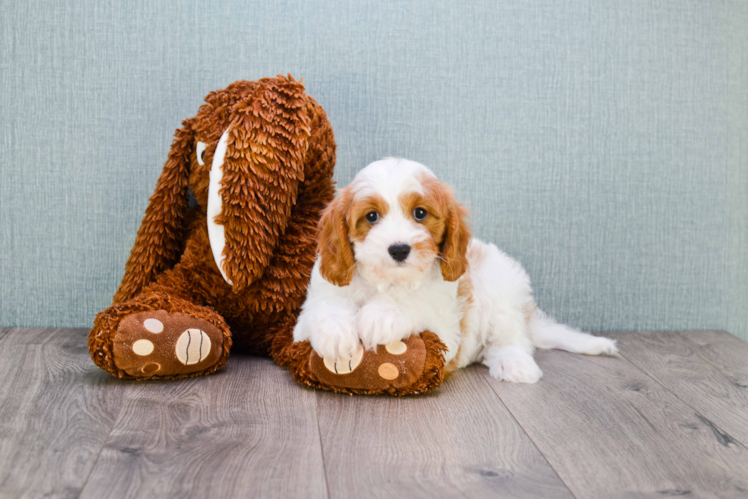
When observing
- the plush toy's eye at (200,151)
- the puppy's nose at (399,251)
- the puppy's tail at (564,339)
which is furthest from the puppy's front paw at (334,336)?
the puppy's tail at (564,339)

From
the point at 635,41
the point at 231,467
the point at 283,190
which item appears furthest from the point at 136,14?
the point at 635,41

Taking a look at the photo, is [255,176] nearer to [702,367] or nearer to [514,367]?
[514,367]

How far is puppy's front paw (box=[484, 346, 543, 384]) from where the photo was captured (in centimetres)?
195

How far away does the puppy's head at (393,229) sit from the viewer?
1.64 meters

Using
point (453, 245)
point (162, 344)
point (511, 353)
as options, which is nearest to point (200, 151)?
point (162, 344)

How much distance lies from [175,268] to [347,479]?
1012 millimetres

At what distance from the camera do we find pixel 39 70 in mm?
2273

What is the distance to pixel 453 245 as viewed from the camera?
1.73m

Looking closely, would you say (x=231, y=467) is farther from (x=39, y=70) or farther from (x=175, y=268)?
(x=39, y=70)

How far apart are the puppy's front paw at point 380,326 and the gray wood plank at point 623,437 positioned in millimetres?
357

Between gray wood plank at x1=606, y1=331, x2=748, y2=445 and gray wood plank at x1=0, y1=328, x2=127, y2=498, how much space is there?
1.51 meters

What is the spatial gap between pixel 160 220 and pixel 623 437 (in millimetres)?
1490

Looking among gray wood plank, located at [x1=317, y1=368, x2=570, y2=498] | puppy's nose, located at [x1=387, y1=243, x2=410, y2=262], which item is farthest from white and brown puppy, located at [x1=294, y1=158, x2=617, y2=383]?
gray wood plank, located at [x1=317, y1=368, x2=570, y2=498]

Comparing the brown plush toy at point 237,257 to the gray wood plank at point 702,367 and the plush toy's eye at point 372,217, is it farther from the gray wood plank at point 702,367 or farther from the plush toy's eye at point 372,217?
the gray wood plank at point 702,367
